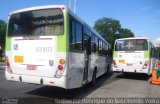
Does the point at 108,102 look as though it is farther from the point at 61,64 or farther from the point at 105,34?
the point at 105,34

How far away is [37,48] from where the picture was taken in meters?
7.93

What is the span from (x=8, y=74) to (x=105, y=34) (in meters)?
73.8

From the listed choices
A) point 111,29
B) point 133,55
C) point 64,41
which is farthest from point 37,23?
point 111,29

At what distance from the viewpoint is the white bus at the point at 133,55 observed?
1596 cm

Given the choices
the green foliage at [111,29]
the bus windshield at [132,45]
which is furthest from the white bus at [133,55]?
the green foliage at [111,29]

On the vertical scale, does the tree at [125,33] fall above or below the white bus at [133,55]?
above

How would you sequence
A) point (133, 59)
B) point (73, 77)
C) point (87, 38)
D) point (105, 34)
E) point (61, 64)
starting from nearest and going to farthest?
1. point (61, 64)
2. point (73, 77)
3. point (87, 38)
4. point (133, 59)
5. point (105, 34)

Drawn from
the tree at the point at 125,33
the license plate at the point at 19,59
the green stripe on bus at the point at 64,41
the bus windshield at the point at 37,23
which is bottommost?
the license plate at the point at 19,59

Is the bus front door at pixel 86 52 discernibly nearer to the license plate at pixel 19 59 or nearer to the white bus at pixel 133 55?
the license plate at pixel 19 59

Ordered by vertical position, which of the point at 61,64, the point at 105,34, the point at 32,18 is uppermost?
the point at 105,34

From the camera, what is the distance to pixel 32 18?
828cm

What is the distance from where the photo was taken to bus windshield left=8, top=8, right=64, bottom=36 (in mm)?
7891

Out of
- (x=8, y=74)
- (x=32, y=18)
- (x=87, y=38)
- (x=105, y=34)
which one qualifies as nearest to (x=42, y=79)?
(x=8, y=74)

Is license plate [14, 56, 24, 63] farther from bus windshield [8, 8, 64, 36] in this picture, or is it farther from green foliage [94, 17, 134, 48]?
green foliage [94, 17, 134, 48]
